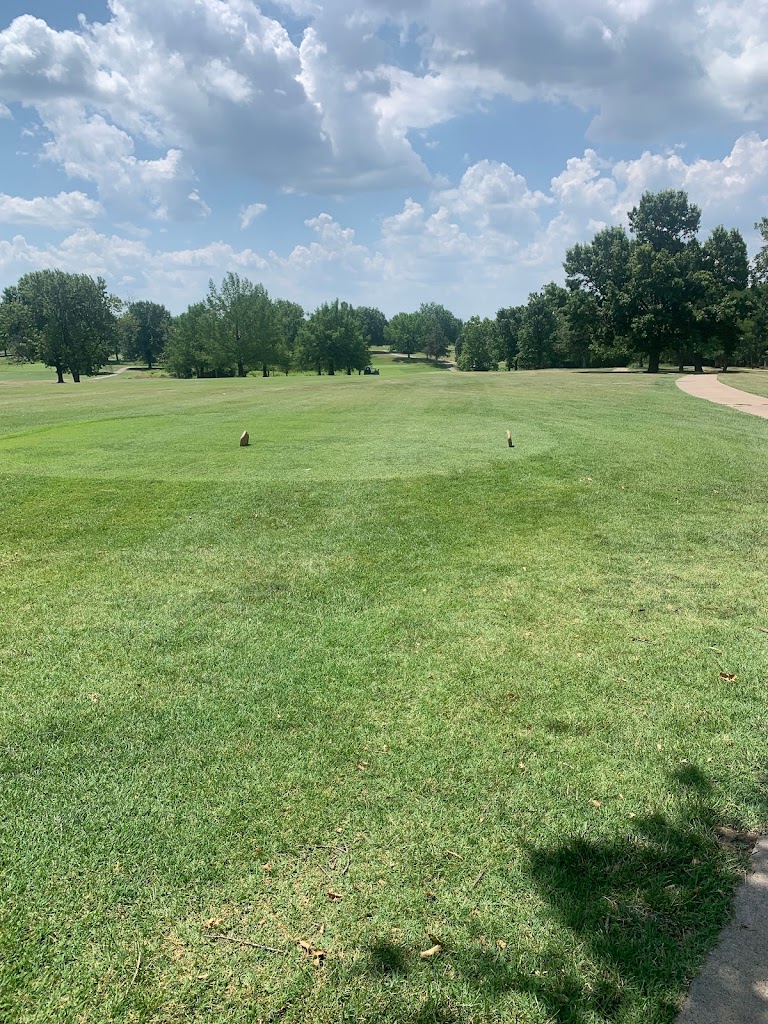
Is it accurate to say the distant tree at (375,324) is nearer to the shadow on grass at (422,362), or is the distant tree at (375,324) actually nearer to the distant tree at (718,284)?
the shadow on grass at (422,362)

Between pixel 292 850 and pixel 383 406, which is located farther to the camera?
pixel 383 406

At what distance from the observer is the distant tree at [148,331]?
11312 centimetres

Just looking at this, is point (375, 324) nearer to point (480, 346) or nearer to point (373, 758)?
point (480, 346)

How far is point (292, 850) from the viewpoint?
2936 mm

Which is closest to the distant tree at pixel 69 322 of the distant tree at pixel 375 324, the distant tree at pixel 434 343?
the distant tree at pixel 434 343

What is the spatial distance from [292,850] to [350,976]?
0.67m

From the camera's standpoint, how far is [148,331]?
113438mm

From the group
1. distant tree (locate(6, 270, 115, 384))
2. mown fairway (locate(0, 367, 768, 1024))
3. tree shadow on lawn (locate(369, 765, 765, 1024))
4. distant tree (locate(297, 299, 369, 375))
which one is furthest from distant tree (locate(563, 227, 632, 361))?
tree shadow on lawn (locate(369, 765, 765, 1024))

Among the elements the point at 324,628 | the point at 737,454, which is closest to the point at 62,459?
the point at 324,628

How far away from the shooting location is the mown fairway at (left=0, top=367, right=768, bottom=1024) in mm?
2402

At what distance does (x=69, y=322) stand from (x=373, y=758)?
213 feet

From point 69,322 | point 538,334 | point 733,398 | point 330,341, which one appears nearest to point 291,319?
point 330,341

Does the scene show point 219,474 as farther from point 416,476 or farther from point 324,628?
point 324,628

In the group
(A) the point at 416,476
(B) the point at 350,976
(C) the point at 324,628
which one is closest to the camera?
(B) the point at 350,976
